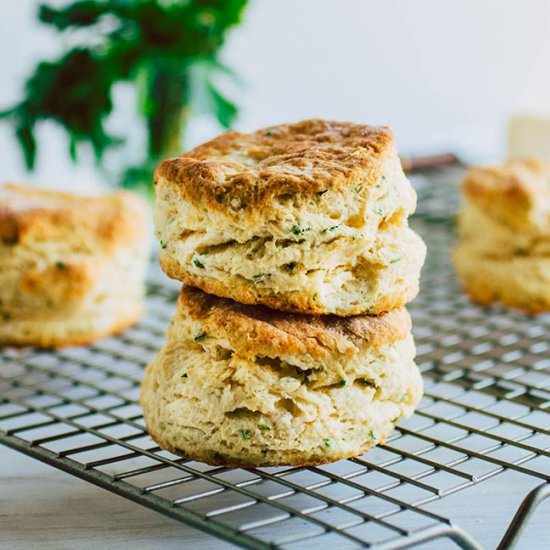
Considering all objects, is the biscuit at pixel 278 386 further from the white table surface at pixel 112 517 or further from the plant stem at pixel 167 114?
the plant stem at pixel 167 114

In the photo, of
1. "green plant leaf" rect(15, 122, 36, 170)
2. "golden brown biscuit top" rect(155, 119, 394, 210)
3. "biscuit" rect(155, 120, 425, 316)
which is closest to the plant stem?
"green plant leaf" rect(15, 122, 36, 170)

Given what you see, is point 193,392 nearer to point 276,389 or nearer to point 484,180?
point 276,389

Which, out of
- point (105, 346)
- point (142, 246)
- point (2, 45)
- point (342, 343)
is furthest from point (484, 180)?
point (2, 45)

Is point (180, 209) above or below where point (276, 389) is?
above

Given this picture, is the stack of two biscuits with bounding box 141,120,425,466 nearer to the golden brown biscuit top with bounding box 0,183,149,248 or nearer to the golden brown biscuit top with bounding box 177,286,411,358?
the golden brown biscuit top with bounding box 177,286,411,358

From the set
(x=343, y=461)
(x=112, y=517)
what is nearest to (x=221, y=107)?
(x=343, y=461)

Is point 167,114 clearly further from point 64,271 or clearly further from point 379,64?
point 379,64

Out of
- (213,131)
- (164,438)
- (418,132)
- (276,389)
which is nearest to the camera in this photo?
(276,389)
